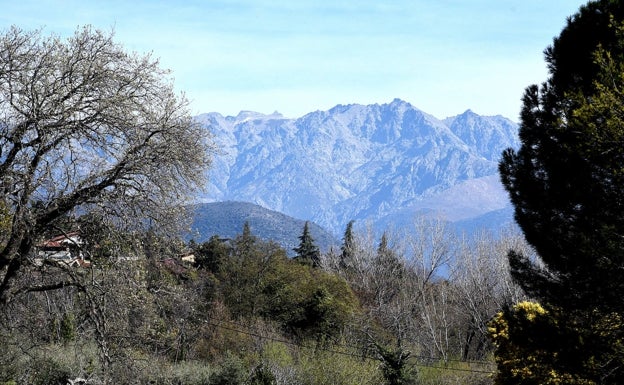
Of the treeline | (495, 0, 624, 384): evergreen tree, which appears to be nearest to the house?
the treeline

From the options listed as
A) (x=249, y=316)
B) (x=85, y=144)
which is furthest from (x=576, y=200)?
(x=249, y=316)

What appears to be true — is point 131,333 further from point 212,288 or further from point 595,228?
point 212,288

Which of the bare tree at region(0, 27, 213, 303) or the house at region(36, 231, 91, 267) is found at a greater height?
the bare tree at region(0, 27, 213, 303)

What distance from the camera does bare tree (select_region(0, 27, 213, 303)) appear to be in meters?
8.32

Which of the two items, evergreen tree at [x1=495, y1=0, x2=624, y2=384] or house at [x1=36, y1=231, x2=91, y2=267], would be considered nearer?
house at [x1=36, y1=231, x2=91, y2=267]

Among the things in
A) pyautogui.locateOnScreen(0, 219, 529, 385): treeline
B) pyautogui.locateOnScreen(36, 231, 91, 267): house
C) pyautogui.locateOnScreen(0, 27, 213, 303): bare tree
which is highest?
pyautogui.locateOnScreen(0, 27, 213, 303): bare tree

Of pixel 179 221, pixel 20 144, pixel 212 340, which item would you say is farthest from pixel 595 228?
pixel 212 340

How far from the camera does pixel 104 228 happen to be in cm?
929

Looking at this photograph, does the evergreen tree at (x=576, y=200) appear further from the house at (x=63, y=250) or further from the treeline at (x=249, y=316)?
the house at (x=63, y=250)

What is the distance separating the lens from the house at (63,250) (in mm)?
9438

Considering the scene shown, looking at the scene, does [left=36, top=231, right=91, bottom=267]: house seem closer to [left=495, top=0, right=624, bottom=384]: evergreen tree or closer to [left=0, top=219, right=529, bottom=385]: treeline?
[left=0, top=219, right=529, bottom=385]: treeline

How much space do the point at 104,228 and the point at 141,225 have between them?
0.54 metres

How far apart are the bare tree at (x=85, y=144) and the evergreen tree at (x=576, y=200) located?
19.4ft

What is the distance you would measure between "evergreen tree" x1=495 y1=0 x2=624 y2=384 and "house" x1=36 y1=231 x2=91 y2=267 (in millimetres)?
7598
